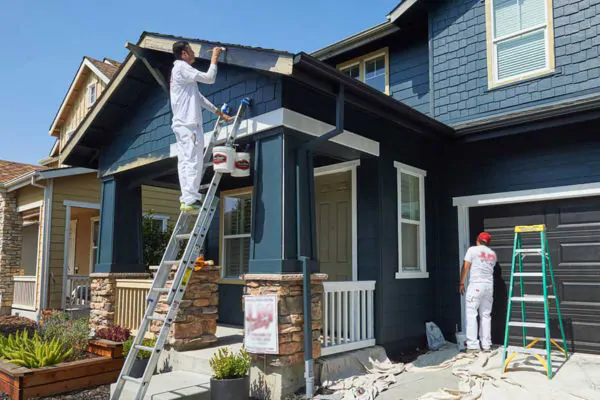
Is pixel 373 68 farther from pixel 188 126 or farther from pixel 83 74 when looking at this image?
pixel 83 74

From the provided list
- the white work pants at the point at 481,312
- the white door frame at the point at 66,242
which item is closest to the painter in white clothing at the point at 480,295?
the white work pants at the point at 481,312

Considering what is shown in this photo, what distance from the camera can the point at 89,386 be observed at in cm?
587

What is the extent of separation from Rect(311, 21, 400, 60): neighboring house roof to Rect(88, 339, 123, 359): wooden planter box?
6.63 metres

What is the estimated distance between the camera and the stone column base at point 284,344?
4.84m

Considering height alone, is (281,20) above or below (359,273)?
above

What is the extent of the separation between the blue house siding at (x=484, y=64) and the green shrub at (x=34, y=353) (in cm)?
640

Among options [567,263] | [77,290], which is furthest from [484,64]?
[77,290]

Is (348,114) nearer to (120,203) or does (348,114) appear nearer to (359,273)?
(359,273)

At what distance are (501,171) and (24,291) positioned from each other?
1111cm

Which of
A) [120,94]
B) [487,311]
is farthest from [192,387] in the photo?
[120,94]

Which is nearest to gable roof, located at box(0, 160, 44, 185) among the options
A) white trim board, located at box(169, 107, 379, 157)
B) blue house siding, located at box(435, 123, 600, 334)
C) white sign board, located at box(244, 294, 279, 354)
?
white trim board, located at box(169, 107, 379, 157)

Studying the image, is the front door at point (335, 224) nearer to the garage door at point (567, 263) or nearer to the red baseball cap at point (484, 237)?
the red baseball cap at point (484, 237)

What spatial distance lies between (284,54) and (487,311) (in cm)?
423

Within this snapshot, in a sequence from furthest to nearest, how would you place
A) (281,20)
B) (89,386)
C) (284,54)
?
1. (281,20)
2. (89,386)
3. (284,54)
